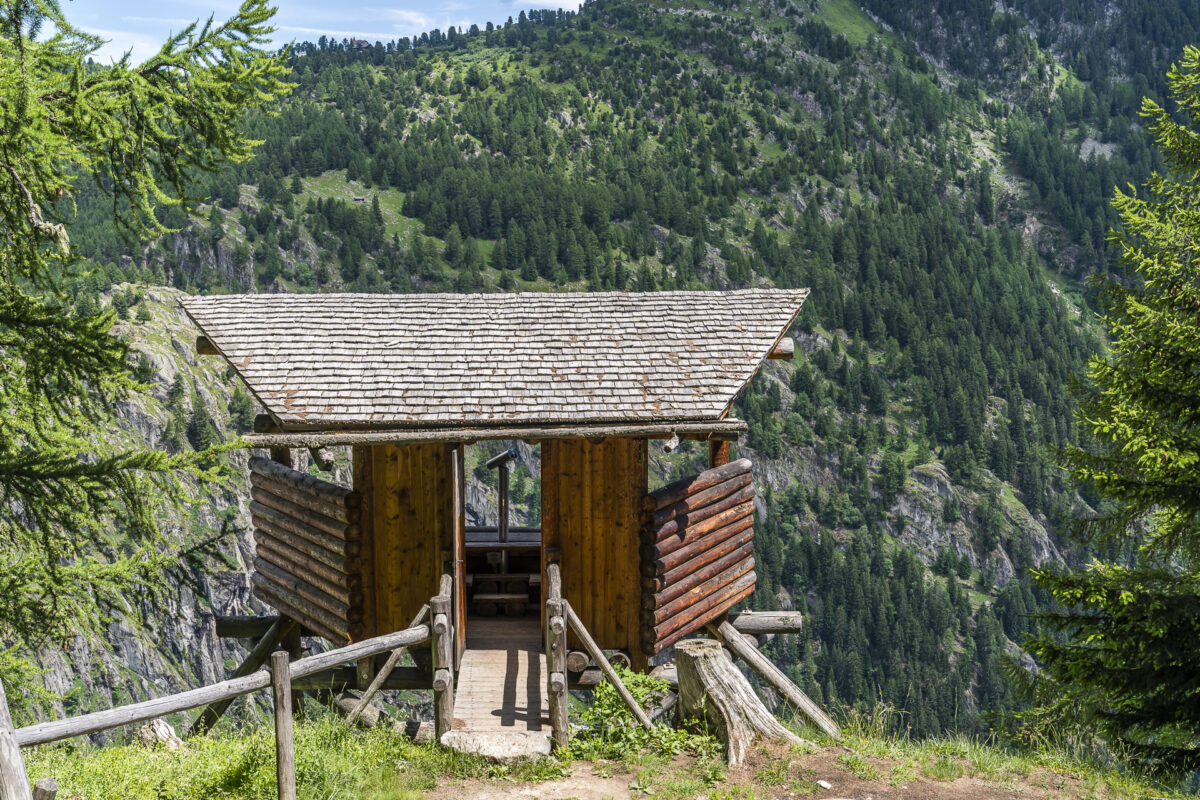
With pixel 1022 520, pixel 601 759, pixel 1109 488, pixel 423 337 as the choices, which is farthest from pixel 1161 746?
pixel 1022 520

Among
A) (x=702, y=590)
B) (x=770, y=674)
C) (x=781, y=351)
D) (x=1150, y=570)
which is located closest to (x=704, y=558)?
(x=702, y=590)

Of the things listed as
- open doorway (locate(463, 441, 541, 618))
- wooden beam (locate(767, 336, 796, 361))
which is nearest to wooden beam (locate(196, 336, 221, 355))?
open doorway (locate(463, 441, 541, 618))

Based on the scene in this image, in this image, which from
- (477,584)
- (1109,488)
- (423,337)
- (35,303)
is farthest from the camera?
(477,584)

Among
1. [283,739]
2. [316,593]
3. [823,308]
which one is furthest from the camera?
[823,308]

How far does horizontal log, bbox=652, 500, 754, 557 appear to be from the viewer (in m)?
13.1

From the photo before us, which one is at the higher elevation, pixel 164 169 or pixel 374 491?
pixel 164 169

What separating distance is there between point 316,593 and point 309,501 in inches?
49.5

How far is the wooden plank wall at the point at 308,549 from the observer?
42.1ft

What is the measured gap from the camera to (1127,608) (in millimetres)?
9969

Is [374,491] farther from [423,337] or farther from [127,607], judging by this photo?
[127,607]

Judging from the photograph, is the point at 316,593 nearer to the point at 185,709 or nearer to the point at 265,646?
the point at 265,646

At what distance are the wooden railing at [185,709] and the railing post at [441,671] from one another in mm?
754

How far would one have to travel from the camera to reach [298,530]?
1373cm

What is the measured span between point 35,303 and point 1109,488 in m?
10.1
